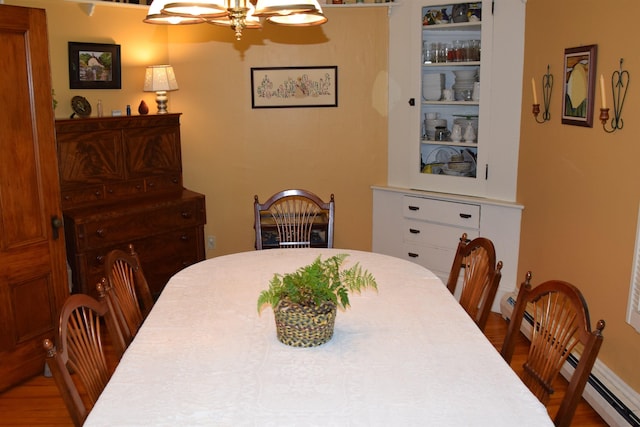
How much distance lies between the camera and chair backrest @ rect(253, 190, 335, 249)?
3609mm

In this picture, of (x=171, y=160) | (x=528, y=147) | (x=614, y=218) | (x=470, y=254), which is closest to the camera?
(x=470, y=254)

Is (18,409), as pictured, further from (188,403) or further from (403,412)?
(403,412)

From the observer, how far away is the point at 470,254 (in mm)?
2697

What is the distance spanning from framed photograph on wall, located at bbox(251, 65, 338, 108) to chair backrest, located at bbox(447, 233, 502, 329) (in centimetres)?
244

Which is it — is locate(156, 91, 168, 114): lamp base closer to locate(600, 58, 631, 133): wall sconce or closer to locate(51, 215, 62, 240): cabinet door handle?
locate(51, 215, 62, 240): cabinet door handle

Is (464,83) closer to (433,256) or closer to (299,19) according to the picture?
(433,256)

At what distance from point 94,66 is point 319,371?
3.25 m

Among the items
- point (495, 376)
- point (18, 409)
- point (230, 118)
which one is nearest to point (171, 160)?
point (230, 118)

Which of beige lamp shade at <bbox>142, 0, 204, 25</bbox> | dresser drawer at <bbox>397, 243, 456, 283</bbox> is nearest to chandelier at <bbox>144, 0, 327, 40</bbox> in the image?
beige lamp shade at <bbox>142, 0, 204, 25</bbox>

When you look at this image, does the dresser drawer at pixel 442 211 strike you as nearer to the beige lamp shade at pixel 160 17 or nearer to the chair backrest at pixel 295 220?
the chair backrest at pixel 295 220

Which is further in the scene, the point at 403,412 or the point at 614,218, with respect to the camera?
the point at 614,218

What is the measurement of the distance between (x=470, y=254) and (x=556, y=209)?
1272 mm

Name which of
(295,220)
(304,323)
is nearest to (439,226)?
(295,220)

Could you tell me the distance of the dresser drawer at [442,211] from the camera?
4469mm
